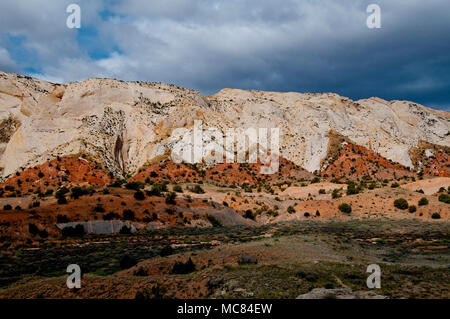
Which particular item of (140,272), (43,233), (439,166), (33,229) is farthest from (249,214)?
(439,166)

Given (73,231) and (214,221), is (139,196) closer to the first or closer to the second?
(214,221)

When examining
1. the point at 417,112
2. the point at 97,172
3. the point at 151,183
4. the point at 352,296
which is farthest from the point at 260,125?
the point at 352,296

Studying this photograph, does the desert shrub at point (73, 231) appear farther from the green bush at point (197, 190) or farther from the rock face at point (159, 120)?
the rock face at point (159, 120)

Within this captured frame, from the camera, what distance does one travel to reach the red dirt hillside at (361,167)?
90.4 meters

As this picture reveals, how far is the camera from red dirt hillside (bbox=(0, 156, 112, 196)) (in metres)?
63.9

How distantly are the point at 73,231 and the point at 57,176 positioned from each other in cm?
3936

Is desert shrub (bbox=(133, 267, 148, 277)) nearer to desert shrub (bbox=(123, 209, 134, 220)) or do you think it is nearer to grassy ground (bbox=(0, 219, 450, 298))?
grassy ground (bbox=(0, 219, 450, 298))

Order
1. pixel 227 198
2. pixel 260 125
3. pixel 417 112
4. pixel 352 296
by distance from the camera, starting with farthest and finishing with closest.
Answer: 1. pixel 417 112
2. pixel 260 125
3. pixel 227 198
4. pixel 352 296

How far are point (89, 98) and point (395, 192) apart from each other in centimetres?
8299

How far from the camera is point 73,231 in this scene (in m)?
32.9

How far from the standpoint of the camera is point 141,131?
92000 mm

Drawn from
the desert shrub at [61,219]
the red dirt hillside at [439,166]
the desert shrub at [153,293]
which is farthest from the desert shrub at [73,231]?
the red dirt hillside at [439,166]
